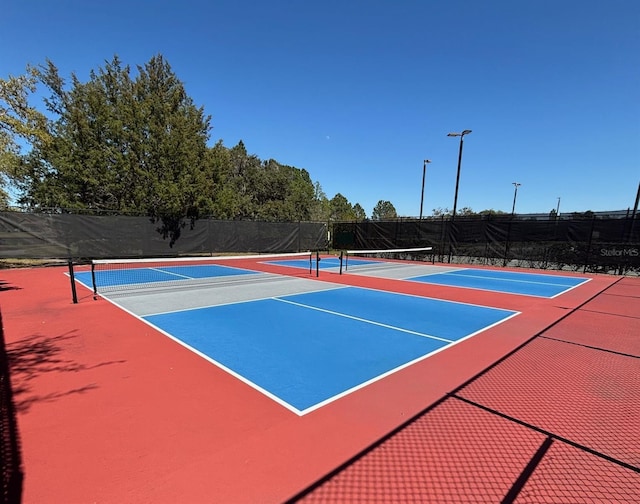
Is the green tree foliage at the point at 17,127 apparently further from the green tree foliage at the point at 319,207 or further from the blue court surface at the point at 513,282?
the green tree foliage at the point at 319,207

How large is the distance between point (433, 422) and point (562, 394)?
5.76ft

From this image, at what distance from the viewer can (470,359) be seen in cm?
471

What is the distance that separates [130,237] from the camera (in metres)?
17.4

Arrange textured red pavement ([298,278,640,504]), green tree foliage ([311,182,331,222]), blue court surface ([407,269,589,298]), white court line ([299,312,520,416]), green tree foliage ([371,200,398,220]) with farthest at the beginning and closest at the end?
green tree foliage ([371,200,398,220])
green tree foliage ([311,182,331,222])
blue court surface ([407,269,589,298])
white court line ([299,312,520,416])
textured red pavement ([298,278,640,504])

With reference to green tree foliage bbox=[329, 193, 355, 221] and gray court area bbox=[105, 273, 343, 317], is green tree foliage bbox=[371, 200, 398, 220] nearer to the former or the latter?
green tree foliage bbox=[329, 193, 355, 221]

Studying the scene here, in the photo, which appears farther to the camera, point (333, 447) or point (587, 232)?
point (587, 232)

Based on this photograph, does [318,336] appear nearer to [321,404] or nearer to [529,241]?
[321,404]

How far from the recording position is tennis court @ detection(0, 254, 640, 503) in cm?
237

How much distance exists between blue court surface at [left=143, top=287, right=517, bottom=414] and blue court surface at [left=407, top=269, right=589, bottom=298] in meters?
3.40

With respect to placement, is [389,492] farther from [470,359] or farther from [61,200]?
[61,200]

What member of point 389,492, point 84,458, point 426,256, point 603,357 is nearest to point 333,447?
point 389,492

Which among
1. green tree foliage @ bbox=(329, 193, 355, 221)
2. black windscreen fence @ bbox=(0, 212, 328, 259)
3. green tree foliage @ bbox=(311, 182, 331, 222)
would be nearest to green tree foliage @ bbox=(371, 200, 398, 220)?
green tree foliage @ bbox=(329, 193, 355, 221)

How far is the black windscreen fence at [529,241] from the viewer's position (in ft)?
49.5

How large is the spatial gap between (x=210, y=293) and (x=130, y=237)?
10.9 m
